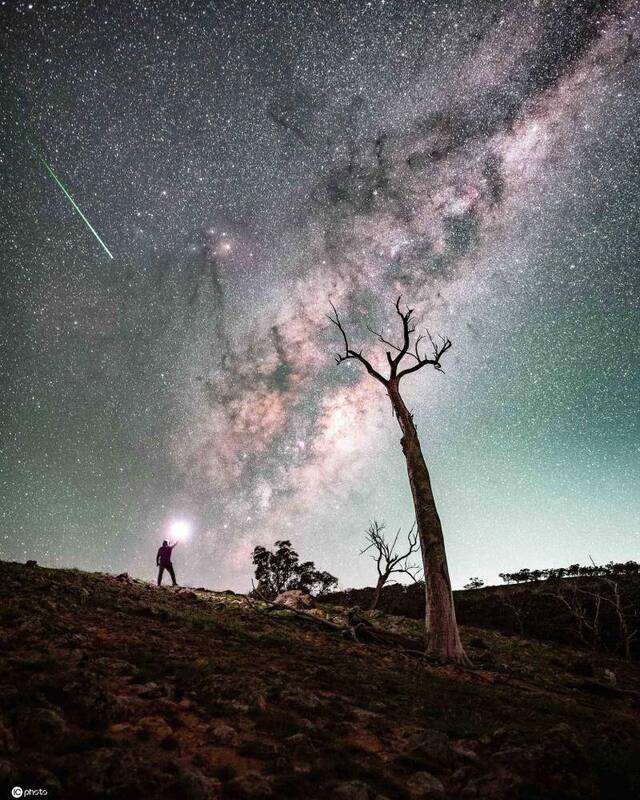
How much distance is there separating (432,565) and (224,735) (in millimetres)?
7773

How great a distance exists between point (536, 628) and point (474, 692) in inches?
680

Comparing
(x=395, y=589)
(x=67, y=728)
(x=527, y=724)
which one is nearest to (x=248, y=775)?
(x=67, y=728)

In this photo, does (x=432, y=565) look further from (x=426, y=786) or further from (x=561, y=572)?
(x=561, y=572)

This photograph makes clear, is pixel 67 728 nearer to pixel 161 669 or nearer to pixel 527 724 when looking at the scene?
pixel 161 669

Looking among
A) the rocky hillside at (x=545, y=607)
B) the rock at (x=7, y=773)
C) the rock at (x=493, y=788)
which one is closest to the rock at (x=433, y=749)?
the rock at (x=493, y=788)

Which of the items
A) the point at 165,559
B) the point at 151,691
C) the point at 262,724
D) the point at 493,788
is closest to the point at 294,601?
the point at 165,559

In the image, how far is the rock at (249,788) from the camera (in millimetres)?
2459

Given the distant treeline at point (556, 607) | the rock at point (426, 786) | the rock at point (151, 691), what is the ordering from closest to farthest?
the rock at point (426, 786) → the rock at point (151, 691) → the distant treeline at point (556, 607)

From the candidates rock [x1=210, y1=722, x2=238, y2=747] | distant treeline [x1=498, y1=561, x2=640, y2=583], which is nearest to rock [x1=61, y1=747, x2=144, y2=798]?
rock [x1=210, y1=722, x2=238, y2=747]

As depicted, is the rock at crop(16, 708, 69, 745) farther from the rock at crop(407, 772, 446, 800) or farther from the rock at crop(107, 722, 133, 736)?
the rock at crop(407, 772, 446, 800)

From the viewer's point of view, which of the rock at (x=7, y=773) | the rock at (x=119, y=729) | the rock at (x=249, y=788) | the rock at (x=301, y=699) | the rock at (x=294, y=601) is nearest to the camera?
the rock at (x=7, y=773)

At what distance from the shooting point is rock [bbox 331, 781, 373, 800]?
2.51m

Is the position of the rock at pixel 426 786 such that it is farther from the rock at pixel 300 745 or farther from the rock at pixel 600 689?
the rock at pixel 600 689

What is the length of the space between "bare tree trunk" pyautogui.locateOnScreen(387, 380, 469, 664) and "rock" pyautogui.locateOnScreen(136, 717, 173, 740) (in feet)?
24.1
